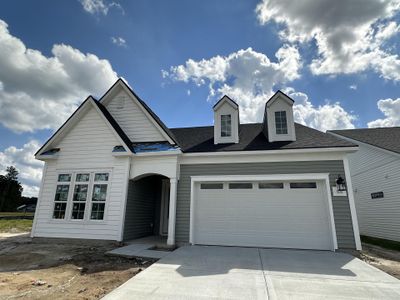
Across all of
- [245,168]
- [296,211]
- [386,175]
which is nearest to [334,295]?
[296,211]

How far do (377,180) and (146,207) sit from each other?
12802mm

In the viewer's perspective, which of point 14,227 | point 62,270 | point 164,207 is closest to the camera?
point 62,270

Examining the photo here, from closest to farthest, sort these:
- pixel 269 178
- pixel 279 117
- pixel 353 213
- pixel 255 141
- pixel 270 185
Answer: pixel 353 213 → pixel 269 178 → pixel 270 185 → pixel 255 141 → pixel 279 117

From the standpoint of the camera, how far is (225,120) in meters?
10.5

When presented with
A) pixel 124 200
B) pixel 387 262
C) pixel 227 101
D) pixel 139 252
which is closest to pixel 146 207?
pixel 124 200

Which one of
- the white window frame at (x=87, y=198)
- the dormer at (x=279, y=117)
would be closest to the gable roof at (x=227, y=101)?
the dormer at (x=279, y=117)

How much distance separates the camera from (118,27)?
31.1ft

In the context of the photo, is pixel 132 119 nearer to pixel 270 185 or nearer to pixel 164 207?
pixel 164 207

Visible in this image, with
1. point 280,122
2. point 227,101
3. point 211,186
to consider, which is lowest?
point 211,186

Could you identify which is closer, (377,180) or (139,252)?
(139,252)

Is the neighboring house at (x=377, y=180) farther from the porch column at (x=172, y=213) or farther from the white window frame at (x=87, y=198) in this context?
the white window frame at (x=87, y=198)

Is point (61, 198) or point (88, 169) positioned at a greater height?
point (88, 169)

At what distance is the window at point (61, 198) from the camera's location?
9547 millimetres

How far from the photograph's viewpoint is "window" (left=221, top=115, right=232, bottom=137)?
1035cm
